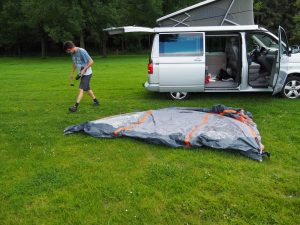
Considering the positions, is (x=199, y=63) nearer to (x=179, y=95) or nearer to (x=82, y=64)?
(x=179, y=95)

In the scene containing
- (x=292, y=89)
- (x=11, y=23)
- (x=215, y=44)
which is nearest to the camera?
(x=292, y=89)

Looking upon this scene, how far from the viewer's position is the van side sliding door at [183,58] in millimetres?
9906

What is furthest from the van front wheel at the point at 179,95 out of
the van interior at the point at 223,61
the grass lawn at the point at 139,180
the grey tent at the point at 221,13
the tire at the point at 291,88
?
the grass lawn at the point at 139,180

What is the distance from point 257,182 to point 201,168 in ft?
2.68

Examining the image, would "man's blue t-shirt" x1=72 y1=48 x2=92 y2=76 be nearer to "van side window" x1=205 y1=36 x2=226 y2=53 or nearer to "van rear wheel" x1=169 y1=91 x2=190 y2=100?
"van rear wheel" x1=169 y1=91 x2=190 y2=100

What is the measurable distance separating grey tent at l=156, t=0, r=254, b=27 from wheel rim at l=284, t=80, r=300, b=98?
7.10 feet

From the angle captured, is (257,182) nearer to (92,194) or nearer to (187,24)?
(92,194)

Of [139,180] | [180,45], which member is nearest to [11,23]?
[180,45]

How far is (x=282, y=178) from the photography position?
4930 mm

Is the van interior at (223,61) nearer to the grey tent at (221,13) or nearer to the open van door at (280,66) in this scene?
the grey tent at (221,13)

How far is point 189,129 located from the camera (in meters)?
6.55

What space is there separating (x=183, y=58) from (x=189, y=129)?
12.4ft

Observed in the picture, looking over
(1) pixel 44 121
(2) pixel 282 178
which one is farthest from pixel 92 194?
(1) pixel 44 121

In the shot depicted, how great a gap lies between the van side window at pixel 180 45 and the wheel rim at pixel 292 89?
248cm
